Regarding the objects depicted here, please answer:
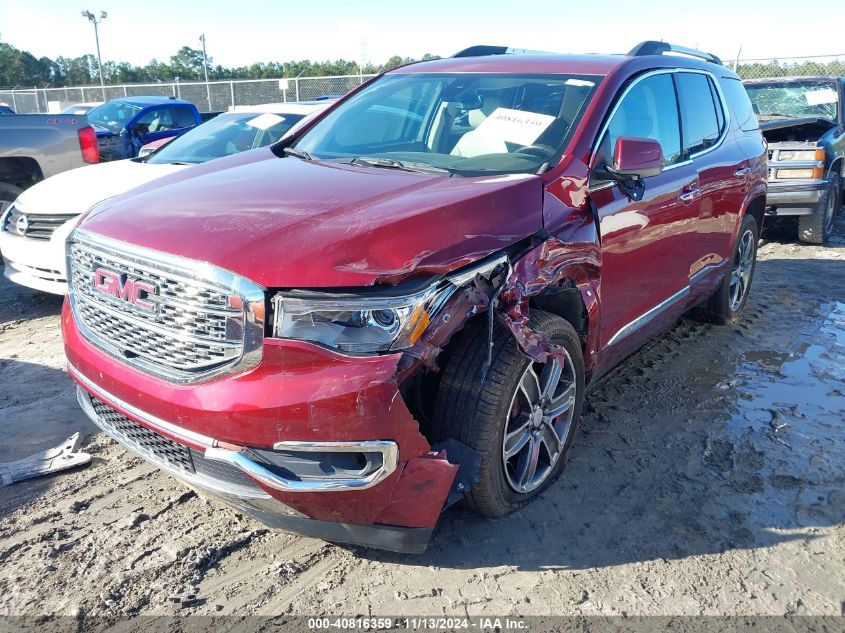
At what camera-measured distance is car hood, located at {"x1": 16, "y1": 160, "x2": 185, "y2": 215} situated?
576cm

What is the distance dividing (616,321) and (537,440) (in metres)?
0.90

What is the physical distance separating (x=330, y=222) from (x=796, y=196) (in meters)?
7.75

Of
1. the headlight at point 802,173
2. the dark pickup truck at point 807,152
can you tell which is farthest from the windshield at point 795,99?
the headlight at point 802,173

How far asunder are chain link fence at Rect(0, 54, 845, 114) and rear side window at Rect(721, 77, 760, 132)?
12645mm

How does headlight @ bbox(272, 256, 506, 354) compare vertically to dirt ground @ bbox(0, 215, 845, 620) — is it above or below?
above

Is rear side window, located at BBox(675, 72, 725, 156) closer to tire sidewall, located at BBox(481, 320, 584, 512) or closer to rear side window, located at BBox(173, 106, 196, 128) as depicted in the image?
tire sidewall, located at BBox(481, 320, 584, 512)

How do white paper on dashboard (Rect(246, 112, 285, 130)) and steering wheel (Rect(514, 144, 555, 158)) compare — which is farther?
white paper on dashboard (Rect(246, 112, 285, 130))

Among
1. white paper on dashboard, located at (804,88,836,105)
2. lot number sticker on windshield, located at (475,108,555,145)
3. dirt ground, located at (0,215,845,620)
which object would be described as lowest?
dirt ground, located at (0,215,845,620)

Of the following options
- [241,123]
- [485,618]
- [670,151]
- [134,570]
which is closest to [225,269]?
[134,570]

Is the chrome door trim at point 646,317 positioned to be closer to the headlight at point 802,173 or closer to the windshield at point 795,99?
the headlight at point 802,173

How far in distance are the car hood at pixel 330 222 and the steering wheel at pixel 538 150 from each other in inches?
13.0

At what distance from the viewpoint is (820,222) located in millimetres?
8711

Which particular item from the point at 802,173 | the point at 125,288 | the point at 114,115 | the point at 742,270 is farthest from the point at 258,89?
the point at 125,288

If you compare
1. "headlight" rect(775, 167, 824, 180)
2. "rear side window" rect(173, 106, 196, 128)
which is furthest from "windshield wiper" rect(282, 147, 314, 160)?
"rear side window" rect(173, 106, 196, 128)
